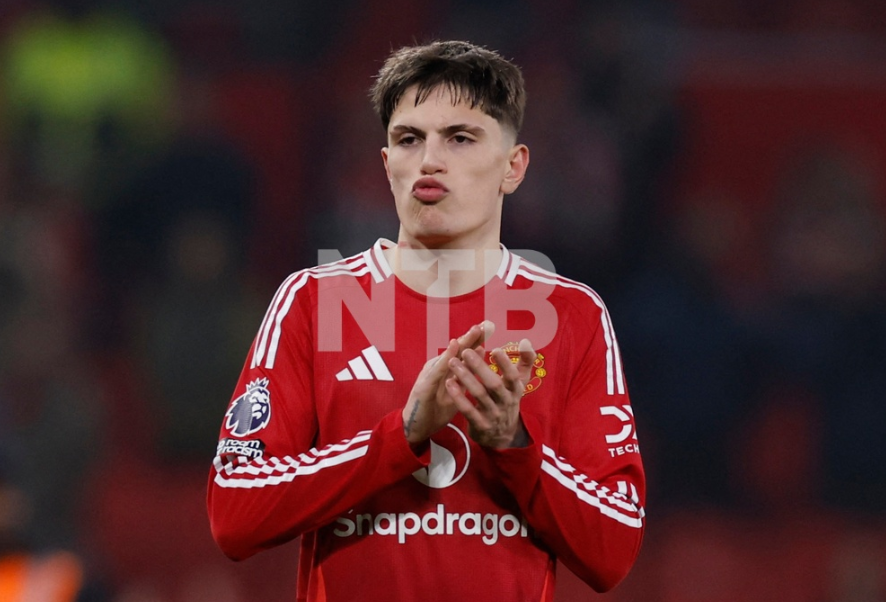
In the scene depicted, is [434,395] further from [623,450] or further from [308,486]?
[623,450]

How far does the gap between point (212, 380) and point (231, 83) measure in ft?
5.23

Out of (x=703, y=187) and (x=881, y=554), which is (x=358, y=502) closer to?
(x=881, y=554)

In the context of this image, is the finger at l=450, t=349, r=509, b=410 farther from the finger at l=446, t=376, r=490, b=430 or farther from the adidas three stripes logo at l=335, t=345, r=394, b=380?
the adidas three stripes logo at l=335, t=345, r=394, b=380

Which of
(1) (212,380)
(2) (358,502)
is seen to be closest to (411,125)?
(2) (358,502)

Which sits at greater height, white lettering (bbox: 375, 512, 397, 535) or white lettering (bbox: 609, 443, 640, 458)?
white lettering (bbox: 609, 443, 640, 458)

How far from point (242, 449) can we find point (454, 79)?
745 mm

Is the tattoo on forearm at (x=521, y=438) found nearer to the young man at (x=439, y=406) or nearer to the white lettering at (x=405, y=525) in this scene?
the young man at (x=439, y=406)

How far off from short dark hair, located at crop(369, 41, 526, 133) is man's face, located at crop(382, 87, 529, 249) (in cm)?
2

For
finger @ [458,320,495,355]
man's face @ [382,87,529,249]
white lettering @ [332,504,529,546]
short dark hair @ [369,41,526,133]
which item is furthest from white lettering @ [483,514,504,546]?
short dark hair @ [369,41,526,133]

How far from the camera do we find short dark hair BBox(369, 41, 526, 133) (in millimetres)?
2012

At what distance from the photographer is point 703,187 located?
505 cm

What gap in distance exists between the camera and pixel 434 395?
172cm

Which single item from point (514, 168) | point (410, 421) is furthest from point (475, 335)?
point (514, 168)

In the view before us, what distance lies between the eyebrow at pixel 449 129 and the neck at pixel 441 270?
206 mm
